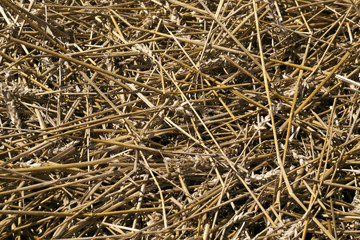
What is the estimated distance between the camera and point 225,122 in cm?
125

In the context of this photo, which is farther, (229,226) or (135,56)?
(135,56)

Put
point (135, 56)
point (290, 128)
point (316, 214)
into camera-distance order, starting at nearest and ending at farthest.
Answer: point (316, 214) → point (290, 128) → point (135, 56)

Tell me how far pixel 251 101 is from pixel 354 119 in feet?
1.10

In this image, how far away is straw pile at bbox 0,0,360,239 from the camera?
43.9 inches

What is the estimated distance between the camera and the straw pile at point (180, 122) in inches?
43.9

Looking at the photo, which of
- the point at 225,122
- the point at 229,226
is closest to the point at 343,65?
the point at 225,122

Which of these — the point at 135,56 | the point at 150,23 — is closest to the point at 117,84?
the point at 135,56

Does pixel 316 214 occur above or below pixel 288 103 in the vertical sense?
below

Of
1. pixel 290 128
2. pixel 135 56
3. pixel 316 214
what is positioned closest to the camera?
pixel 316 214

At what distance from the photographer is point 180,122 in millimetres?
1270

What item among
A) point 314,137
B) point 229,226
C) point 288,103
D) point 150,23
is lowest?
point 229,226

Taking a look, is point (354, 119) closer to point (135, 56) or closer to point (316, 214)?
point (316, 214)

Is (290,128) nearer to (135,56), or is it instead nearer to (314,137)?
(314,137)

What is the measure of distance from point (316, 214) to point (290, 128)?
0.27m
